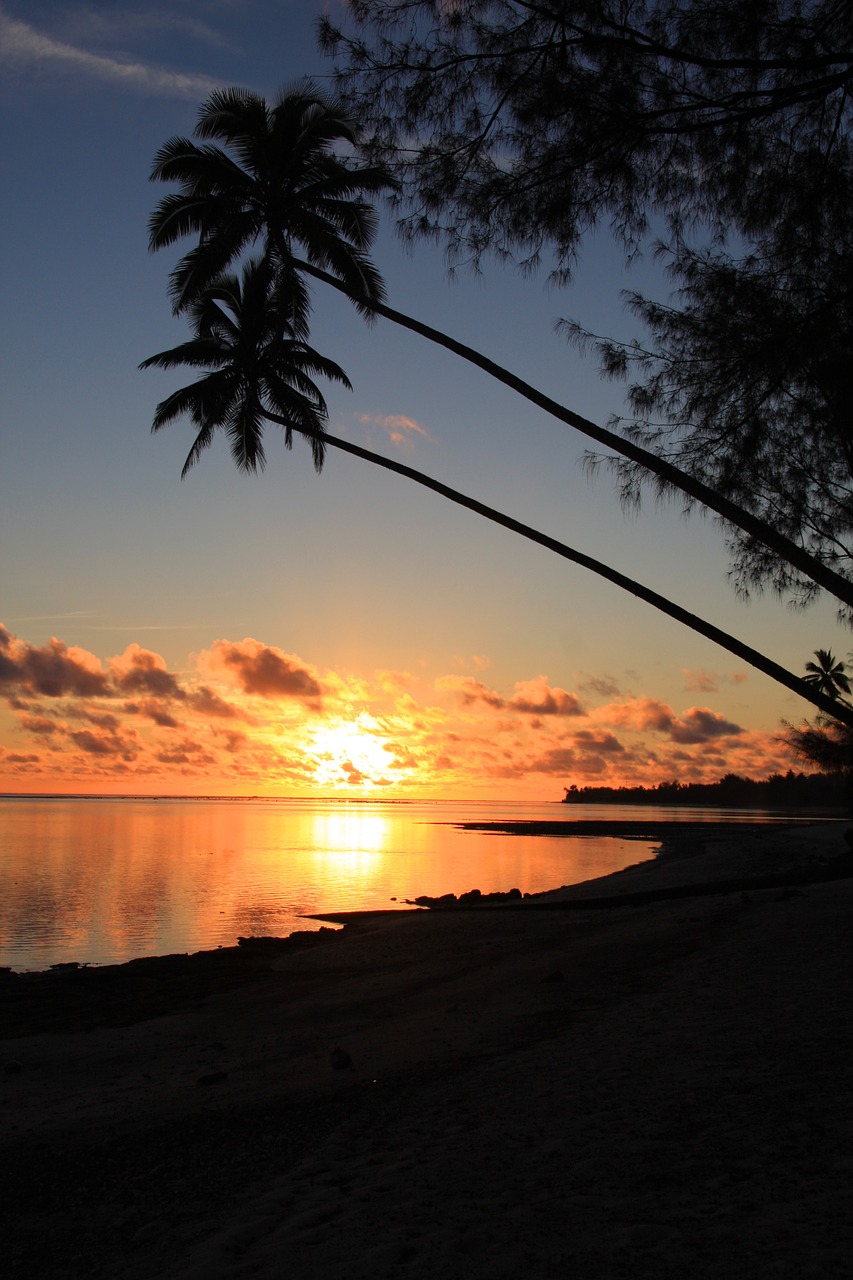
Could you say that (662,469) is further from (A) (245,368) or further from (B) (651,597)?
(A) (245,368)

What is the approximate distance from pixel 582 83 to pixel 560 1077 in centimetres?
946

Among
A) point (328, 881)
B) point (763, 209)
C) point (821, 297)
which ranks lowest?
point (328, 881)

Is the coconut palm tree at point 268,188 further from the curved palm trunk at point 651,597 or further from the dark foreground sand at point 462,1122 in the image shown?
the dark foreground sand at point 462,1122

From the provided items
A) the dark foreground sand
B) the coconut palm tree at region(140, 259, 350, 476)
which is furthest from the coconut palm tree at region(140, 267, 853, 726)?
the dark foreground sand

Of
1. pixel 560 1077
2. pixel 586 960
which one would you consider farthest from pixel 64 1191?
pixel 586 960

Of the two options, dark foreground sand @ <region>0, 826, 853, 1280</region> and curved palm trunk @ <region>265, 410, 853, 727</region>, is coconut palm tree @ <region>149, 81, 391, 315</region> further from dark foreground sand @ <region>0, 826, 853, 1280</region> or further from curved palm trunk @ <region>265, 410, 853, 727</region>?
dark foreground sand @ <region>0, 826, 853, 1280</region>

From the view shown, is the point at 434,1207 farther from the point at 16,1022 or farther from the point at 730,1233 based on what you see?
the point at 16,1022

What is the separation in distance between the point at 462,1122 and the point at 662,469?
21.5 ft

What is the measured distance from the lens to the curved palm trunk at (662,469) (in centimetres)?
866

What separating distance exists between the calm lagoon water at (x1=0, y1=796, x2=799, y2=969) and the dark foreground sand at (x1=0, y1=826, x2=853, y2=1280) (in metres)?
10.4

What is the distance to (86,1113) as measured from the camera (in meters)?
7.21

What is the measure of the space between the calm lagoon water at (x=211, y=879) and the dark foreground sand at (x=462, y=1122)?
10429 millimetres

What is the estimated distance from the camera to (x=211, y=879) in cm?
3606

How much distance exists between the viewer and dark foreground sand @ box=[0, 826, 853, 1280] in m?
4.39
